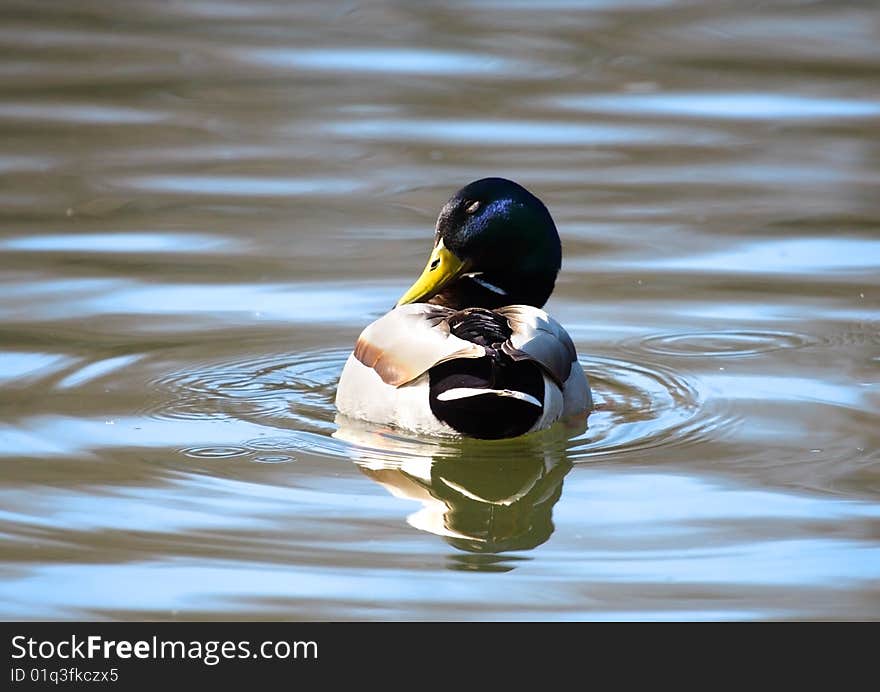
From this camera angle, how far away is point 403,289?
9438mm

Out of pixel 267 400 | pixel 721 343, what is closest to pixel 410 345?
pixel 267 400

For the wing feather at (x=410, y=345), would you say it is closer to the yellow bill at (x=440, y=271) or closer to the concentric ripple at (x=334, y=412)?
the concentric ripple at (x=334, y=412)

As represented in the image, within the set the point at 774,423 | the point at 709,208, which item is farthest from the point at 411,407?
the point at 709,208

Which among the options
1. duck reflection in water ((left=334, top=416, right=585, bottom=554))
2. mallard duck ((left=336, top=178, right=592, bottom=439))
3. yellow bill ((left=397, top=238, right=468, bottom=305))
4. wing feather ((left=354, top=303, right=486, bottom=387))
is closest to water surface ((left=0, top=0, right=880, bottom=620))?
duck reflection in water ((left=334, top=416, right=585, bottom=554))

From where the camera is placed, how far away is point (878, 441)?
6.96m

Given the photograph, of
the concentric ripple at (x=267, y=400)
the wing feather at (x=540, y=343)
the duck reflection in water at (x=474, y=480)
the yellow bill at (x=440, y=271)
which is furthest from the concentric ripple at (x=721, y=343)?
the concentric ripple at (x=267, y=400)

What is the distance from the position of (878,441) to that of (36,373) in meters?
3.74

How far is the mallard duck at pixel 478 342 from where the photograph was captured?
262 inches

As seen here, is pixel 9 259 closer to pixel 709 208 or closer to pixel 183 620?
pixel 709 208

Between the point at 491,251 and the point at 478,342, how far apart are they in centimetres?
120

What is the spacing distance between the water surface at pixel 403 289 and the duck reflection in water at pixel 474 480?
19 millimetres

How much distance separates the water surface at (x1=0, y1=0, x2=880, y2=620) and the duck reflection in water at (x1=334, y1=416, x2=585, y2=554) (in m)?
0.02

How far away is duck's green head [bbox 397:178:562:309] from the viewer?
7805mm

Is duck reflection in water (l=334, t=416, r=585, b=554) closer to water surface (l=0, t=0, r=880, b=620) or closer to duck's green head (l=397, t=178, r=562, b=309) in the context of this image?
water surface (l=0, t=0, r=880, b=620)
